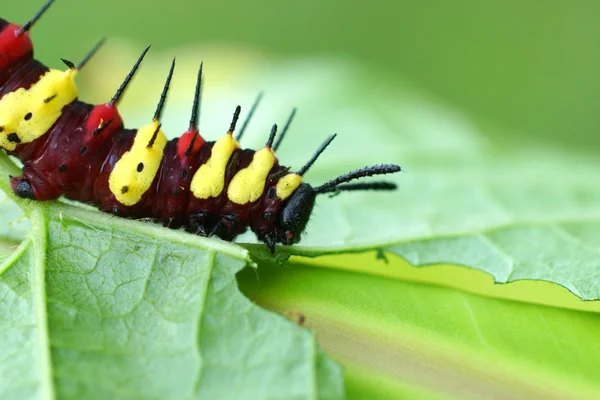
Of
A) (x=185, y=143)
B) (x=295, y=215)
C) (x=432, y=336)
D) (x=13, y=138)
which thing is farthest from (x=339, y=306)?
(x=13, y=138)

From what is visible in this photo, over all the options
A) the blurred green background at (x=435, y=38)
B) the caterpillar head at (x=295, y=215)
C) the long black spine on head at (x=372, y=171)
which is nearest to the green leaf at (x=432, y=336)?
the caterpillar head at (x=295, y=215)

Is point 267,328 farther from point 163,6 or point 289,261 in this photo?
point 163,6

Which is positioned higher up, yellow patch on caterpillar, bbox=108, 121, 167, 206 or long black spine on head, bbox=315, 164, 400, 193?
long black spine on head, bbox=315, 164, 400, 193

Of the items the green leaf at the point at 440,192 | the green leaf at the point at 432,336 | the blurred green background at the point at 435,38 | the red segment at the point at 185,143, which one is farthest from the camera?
the blurred green background at the point at 435,38

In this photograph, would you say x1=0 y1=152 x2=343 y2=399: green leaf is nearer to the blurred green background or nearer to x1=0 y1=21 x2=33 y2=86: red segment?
x1=0 y1=21 x2=33 y2=86: red segment

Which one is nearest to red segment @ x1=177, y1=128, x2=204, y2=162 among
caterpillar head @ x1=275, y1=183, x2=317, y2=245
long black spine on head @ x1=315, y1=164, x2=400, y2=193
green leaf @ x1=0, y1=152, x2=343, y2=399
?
green leaf @ x1=0, y1=152, x2=343, y2=399

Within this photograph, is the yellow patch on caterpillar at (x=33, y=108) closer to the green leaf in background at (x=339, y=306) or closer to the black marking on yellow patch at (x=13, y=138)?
the black marking on yellow patch at (x=13, y=138)

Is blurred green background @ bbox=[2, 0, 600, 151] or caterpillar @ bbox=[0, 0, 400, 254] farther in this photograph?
blurred green background @ bbox=[2, 0, 600, 151]
